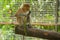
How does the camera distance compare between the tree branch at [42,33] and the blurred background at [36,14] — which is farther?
the blurred background at [36,14]

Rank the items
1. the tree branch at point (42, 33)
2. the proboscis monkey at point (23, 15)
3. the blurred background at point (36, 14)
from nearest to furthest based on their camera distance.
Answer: the tree branch at point (42, 33) → the proboscis monkey at point (23, 15) → the blurred background at point (36, 14)

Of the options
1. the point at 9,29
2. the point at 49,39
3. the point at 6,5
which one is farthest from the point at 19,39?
the point at 49,39

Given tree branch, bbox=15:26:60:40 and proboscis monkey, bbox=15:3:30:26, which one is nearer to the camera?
tree branch, bbox=15:26:60:40

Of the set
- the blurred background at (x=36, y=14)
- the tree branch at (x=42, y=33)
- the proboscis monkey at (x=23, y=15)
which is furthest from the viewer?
the blurred background at (x=36, y=14)

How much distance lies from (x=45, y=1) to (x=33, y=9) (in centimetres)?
29

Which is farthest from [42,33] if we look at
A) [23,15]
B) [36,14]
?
[36,14]

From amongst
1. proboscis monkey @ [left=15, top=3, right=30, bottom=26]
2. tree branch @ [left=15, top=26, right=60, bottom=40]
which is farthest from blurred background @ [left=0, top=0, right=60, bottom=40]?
tree branch @ [left=15, top=26, right=60, bottom=40]

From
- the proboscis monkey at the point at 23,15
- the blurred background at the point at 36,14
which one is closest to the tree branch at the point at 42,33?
the proboscis monkey at the point at 23,15

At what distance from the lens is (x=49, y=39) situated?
70.0 inches

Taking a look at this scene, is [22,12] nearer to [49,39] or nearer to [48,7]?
[49,39]

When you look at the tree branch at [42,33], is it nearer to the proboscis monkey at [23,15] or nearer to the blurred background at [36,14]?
the proboscis monkey at [23,15]

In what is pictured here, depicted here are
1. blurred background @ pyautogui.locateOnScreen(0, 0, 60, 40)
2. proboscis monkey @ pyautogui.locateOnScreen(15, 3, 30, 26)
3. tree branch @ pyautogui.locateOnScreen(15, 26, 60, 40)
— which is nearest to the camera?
tree branch @ pyautogui.locateOnScreen(15, 26, 60, 40)

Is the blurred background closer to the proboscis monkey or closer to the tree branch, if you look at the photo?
the proboscis monkey

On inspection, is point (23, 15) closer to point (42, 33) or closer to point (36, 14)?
point (42, 33)
